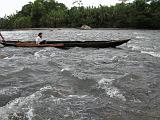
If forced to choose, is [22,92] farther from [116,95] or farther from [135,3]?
[135,3]

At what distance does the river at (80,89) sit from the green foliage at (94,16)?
Answer: 70.3 m

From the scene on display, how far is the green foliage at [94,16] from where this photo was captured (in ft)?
303

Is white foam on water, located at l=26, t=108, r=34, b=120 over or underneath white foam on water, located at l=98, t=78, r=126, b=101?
underneath

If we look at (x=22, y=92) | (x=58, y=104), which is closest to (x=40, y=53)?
(x=22, y=92)

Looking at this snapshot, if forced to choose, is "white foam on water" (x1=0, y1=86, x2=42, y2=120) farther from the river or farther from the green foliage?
the green foliage

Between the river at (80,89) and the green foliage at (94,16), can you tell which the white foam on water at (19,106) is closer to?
the river at (80,89)

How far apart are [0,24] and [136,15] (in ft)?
186

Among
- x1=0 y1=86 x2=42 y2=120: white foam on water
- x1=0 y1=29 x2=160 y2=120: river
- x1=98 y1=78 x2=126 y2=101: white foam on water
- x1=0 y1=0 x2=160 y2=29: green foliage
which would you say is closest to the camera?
x1=0 y1=86 x2=42 y2=120: white foam on water

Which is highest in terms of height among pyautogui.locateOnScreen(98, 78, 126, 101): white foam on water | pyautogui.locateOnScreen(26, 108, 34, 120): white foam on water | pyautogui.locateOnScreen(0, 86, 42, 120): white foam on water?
pyautogui.locateOnScreen(98, 78, 126, 101): white foam on water

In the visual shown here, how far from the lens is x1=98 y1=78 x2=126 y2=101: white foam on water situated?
13.3 m

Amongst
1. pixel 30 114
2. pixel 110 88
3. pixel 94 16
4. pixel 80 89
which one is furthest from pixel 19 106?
pixel 94 16

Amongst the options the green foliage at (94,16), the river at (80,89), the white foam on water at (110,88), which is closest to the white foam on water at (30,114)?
the river at (80,89)

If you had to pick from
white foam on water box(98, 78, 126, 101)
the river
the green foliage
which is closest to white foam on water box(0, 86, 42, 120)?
the river

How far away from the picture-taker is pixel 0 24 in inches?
4862
